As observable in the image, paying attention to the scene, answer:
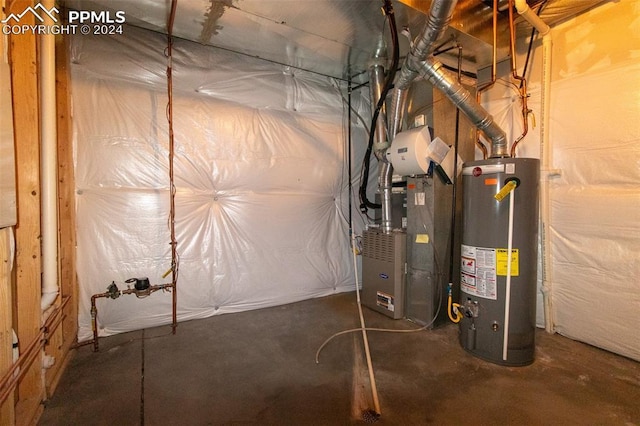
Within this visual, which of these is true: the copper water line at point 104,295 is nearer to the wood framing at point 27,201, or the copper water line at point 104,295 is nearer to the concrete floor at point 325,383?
the concrete floor at point 325,383

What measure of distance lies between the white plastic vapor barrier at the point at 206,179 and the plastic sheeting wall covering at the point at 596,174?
6.48 ft

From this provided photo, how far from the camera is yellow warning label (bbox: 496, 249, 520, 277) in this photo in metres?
1.84

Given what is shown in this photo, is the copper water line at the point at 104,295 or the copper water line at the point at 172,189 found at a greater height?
the copper water line at the point at 172,189

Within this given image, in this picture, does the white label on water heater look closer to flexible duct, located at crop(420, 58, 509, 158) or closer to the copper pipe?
flexible duct, located at crop(420, 58, 509, 158)

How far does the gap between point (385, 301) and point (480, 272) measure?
101cm

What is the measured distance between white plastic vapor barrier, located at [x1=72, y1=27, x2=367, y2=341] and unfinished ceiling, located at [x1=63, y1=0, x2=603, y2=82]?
295 millimetres

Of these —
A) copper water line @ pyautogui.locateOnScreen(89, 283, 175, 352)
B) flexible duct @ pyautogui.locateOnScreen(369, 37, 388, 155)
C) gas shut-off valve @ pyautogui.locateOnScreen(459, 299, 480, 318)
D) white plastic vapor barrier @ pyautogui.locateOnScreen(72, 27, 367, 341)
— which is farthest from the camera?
flexible duct @ pyautogui.locateOnScreen(369, 37, 388, 155)

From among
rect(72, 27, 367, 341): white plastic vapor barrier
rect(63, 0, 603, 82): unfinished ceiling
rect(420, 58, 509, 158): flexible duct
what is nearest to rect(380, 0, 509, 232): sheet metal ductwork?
rect(420, 58, 509, 158): flexible duct

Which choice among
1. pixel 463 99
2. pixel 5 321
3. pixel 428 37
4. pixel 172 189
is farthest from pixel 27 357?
pixel 463 99

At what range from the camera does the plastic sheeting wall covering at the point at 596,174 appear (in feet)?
6.34

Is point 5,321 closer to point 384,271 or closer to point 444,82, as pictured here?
point 384,271

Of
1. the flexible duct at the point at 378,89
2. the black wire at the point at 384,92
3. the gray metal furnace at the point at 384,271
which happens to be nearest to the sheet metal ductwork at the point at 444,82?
the black wire at the point at 384,92

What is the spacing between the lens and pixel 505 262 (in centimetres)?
185

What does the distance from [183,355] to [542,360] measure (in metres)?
2.43
